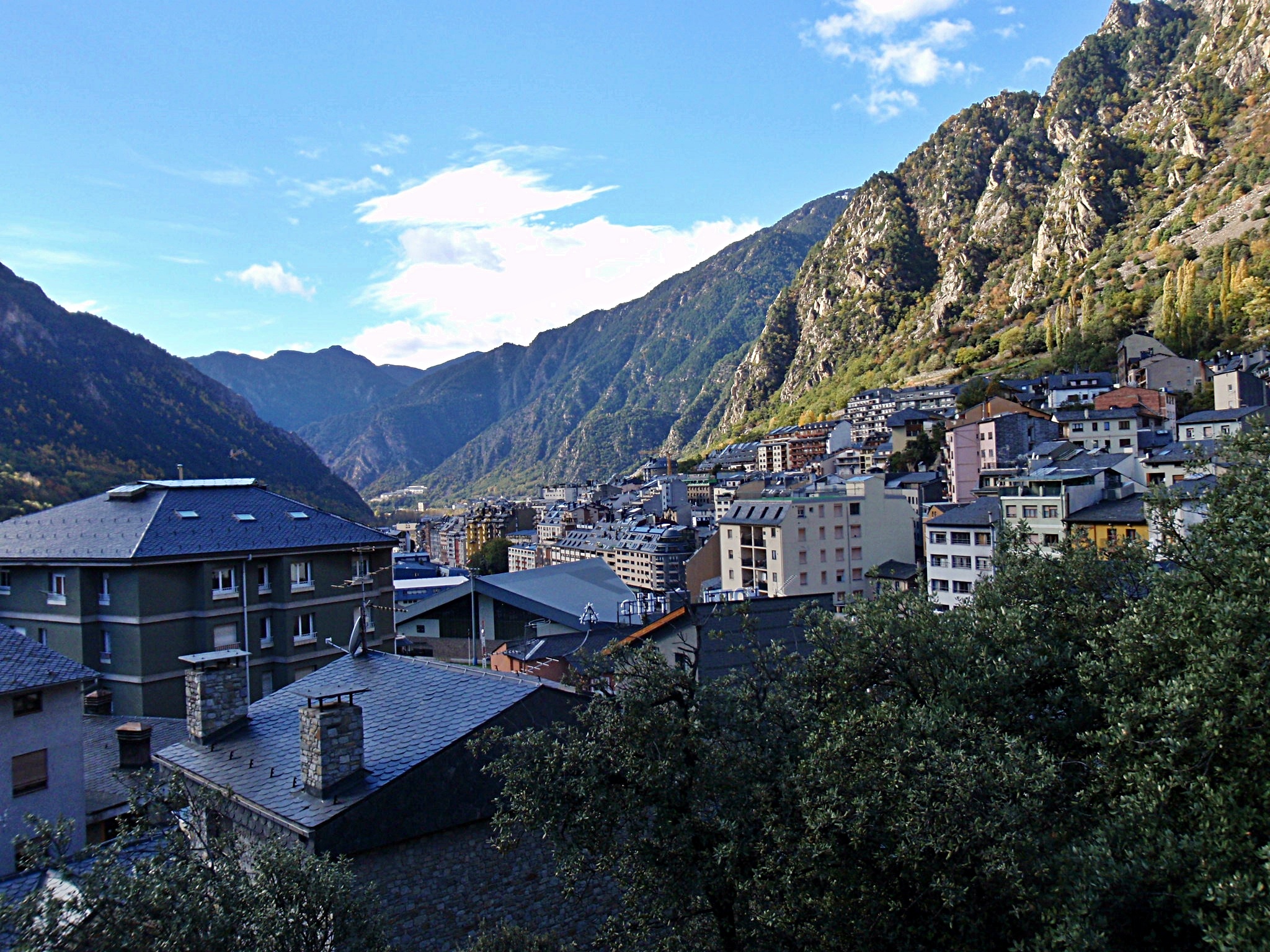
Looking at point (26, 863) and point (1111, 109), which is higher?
point (1111, 109)

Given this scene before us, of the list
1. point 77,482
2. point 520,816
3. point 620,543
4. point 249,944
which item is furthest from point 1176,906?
point 77,482

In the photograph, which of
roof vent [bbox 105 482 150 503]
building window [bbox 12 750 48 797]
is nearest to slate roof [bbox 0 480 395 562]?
roof vent [bbox 105 482 150 503]

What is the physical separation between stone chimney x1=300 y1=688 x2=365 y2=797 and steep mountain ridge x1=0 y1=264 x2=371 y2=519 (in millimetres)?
77648

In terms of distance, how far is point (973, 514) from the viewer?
A: 57.0 metres

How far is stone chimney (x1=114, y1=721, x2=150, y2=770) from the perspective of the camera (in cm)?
1669

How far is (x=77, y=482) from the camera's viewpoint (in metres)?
89.3

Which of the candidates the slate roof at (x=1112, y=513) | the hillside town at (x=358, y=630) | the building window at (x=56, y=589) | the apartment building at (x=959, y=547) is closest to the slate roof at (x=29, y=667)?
the hillside town at (x=358, y=630)

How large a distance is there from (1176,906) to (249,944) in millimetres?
9820

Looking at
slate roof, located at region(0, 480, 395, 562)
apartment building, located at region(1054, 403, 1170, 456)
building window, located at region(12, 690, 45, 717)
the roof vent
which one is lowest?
building window, located at region(12, 690, 45, 717)

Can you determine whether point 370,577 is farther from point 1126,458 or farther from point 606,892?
point 1126,458

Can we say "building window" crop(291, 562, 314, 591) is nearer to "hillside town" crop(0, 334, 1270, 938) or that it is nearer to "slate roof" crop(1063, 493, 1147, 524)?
"hillside town" crop(0, 334, 1270, 938)

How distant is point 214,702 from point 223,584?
13.4 m

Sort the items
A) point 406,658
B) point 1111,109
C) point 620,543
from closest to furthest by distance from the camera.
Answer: point 406,658 → point 620,543 → point 1111,109

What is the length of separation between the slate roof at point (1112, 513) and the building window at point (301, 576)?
46.8 m
